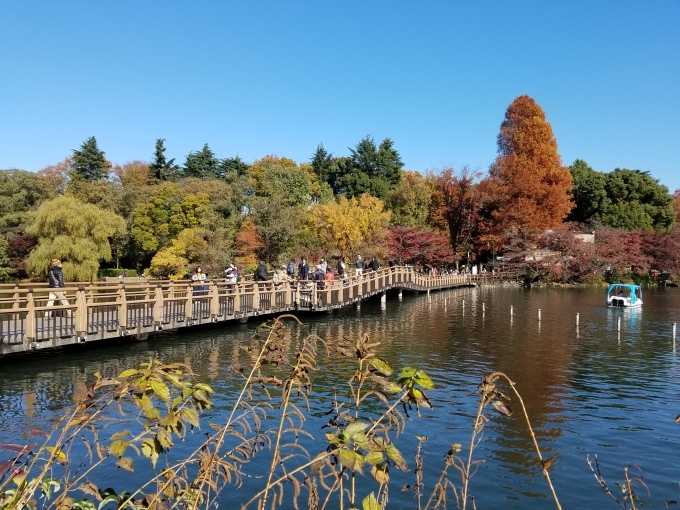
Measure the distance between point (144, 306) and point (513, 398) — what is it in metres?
11.6

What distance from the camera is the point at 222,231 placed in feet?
154

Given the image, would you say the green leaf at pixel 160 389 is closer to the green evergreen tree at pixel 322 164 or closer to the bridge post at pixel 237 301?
the bridge post at pixel 237 301

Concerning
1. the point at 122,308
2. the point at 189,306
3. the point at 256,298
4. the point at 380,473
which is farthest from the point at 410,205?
the point at 380,473

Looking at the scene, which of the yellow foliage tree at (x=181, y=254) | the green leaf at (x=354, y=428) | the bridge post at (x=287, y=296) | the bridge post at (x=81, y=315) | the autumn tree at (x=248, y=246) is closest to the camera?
the green leaf at (x=354, y=428)

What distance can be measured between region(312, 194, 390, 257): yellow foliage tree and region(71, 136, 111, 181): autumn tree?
123 ft

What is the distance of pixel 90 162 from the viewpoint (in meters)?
72.7

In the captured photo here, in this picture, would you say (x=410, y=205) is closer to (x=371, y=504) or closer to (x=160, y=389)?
(x=371, y=504)

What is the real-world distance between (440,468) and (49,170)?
74.6m

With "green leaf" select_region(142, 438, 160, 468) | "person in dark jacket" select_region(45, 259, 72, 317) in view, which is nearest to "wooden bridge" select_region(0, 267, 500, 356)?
"person in dark jacket" select_region(45, 259, 72, 317)

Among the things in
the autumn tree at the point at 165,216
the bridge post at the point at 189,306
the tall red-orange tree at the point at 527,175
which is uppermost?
the tall red-orange tree at the point at 527,175

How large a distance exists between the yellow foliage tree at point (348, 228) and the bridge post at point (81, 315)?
32639 millimetres

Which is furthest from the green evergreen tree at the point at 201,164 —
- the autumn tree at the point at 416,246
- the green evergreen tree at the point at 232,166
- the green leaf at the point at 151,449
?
the green leaf at the point at 151,449

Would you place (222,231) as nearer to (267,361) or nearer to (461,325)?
(461,325)

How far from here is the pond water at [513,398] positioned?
823 cm
